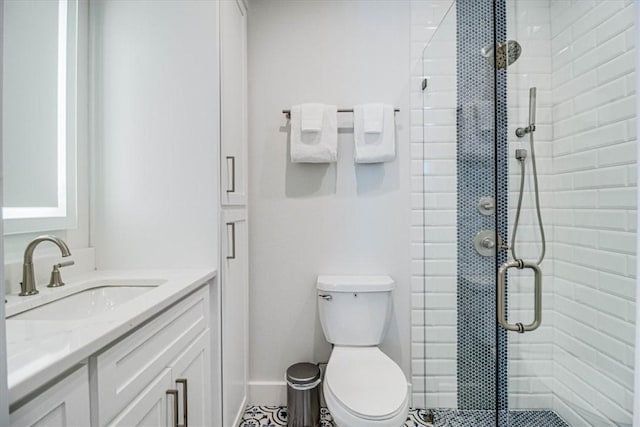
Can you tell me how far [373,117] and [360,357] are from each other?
1215mm

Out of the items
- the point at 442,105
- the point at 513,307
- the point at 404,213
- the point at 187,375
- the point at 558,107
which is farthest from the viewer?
the point at 404,213

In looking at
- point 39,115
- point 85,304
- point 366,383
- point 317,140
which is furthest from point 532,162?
point 39,115

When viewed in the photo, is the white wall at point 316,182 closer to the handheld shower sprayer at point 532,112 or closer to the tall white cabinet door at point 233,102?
the tall white cabinet door at point 233,102

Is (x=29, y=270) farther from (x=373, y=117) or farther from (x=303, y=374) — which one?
(x=373, y=117)

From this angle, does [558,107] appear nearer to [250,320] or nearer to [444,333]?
[444,333]

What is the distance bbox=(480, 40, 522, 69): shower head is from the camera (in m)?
1.27

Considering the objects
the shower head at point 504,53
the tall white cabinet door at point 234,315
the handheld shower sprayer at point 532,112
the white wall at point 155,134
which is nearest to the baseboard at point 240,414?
the tall white cabinet door at point 234,315

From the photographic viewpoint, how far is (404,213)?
1.92m

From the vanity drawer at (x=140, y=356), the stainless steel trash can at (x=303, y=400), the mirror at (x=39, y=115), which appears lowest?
the stainless steel trash can at (x=303, y=400)

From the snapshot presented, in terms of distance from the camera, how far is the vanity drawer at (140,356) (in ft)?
2.38

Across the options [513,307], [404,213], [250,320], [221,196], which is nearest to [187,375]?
[221,196]

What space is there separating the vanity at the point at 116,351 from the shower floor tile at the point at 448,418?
1.63ft

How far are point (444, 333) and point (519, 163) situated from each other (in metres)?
0.94

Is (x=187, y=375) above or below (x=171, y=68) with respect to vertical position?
below
